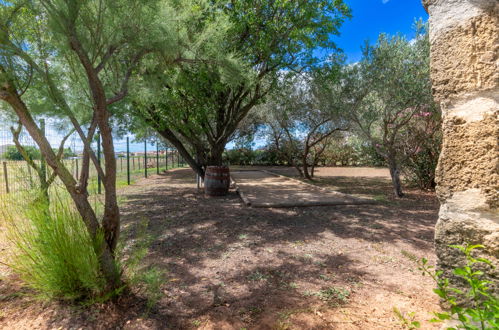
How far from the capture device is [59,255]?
7.25ft

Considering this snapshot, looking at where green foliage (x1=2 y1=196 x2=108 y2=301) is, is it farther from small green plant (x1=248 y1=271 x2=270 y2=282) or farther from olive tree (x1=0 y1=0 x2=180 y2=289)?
small green plant (x1=248 y1=271 x2=270 y2=282)

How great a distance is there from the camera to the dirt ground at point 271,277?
2291mm

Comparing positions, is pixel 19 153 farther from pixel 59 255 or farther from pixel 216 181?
pixel 216 181

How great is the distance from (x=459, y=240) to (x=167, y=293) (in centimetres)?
251

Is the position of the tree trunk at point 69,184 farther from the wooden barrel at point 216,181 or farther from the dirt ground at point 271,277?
the wooden barrel at point 216,181

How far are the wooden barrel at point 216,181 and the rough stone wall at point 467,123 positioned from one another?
23.7 ft

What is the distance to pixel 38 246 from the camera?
2279 millimetres

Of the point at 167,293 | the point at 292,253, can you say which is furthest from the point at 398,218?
the point at 167,293

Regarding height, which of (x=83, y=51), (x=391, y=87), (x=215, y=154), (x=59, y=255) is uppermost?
(x=391, y=87)

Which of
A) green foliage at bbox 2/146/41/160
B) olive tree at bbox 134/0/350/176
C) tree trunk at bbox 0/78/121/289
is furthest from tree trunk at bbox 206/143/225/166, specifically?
tree trunk at bbox 0/78/121/289

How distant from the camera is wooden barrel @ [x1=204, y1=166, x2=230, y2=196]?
8.20 metres

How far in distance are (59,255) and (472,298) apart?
8.52ft

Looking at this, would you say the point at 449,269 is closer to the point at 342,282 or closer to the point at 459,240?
the point at 459,240

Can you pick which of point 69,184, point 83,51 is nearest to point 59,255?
point 69,184
